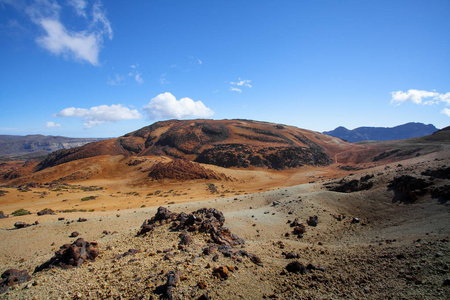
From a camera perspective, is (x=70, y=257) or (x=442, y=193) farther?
(x=442, y=193)

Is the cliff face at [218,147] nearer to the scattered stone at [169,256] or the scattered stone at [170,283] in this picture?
the scattered stone at [169,256]

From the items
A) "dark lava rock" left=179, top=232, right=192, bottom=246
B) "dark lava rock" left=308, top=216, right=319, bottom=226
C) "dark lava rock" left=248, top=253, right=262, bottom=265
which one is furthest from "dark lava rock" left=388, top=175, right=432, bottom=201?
"dark lava rock" left=179, top=232, right=192, bottom=246

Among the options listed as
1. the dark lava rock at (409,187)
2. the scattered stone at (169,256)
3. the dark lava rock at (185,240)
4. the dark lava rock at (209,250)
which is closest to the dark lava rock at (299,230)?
the dark lava rock at (209,250)

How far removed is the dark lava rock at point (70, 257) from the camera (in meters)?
6.34

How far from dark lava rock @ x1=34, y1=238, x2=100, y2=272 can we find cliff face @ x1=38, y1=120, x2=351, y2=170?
4106cm

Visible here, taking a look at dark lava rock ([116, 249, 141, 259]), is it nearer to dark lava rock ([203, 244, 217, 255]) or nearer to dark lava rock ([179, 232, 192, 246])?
dark lava rock ([179, 232, 192, 246])

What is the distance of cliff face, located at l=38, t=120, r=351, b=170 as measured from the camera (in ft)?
164

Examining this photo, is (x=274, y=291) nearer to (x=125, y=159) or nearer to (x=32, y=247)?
(x=32, y=247)

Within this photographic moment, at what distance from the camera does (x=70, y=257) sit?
6500mm

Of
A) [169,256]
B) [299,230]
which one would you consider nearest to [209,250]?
[169,256]

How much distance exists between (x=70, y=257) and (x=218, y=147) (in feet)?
167

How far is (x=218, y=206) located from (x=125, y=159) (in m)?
42.5

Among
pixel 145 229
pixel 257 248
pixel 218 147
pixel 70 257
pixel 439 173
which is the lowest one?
pixel 257 248

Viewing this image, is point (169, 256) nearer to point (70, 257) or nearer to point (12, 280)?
point (70, 257)
